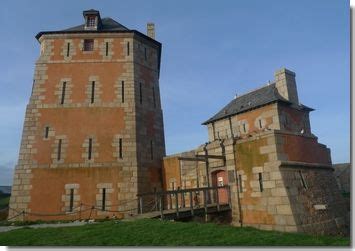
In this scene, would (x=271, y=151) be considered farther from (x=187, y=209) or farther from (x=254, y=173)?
(x=187, y=209)

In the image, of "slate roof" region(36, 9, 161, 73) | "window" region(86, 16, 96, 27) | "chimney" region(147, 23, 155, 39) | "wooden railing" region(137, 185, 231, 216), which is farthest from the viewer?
"chimney" region(147, 23, 155, 39)

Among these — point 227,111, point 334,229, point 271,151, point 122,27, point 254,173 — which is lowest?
point 334,229

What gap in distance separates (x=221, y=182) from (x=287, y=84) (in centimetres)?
1104

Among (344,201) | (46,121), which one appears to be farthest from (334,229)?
(46,121)

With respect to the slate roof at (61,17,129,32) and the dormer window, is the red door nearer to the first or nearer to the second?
the slate roof at (61,17,129,32)

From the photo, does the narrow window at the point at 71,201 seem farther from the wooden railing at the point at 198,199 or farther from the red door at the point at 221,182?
the red door at the point at 221,182

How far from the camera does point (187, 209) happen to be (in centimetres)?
1255

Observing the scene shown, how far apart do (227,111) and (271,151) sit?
544 inches

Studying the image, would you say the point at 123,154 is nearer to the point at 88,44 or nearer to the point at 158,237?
the point at 88,44

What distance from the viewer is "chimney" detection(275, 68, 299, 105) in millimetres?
22203

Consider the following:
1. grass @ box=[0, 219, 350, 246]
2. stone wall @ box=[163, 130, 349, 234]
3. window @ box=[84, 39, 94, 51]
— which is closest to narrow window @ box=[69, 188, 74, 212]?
grass @ box=[0, 219, 350, 246]

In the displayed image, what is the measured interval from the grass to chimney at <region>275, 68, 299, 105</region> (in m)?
15.5

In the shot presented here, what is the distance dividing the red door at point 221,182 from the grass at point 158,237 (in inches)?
204

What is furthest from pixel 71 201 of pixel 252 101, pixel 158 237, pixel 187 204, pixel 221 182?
pixel 252 101
